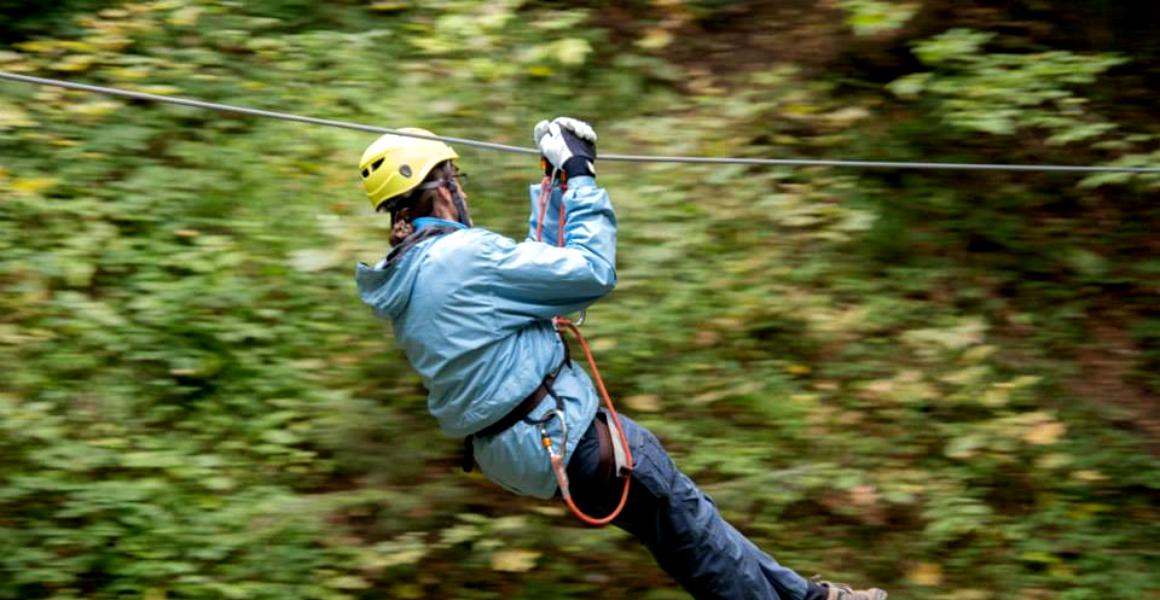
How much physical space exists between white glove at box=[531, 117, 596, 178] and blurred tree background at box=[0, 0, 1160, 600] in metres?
1.12

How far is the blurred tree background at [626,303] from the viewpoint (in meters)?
5.14

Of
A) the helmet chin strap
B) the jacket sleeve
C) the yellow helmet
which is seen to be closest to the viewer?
the jacket sleeve

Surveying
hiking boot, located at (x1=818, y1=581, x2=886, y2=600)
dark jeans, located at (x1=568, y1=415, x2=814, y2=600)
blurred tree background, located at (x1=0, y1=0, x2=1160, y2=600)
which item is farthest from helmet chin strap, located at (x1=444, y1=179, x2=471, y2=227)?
hiking boot, located at (x1=818, y1=581, x2=886, y2=600)

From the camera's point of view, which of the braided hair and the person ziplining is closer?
the person ziplining

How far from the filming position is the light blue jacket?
13.1 ft

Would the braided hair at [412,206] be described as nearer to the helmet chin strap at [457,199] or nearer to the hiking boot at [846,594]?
the helmet chin strap at [457,199]

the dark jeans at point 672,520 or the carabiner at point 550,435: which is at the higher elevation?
the carabiner at point 550,435

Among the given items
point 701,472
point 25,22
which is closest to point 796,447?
point 701,472

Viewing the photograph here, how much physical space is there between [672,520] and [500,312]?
911mm

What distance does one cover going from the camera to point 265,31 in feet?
23.5

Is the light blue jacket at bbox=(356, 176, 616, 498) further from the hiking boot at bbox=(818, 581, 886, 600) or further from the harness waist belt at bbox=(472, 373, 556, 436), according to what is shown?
the hiking boot at bbox=(818, 581, 886, 600)

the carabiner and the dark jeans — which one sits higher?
the carabiner

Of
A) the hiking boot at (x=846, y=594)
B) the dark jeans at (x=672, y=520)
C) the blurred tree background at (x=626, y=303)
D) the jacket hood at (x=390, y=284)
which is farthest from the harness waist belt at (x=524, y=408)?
the hiking boot at (x=846, y=594)

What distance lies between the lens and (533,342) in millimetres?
4180
